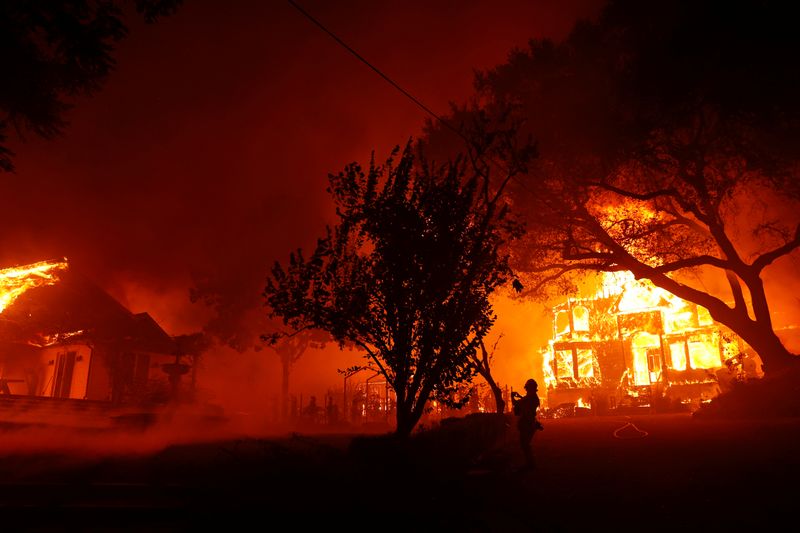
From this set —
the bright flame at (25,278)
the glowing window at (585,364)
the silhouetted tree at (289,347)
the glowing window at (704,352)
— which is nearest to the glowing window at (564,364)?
the glowing window at (585,364)

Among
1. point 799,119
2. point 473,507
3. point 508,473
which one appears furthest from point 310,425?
point 799,119

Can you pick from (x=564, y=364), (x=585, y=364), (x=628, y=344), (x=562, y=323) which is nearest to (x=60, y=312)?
(x=564, y=364)

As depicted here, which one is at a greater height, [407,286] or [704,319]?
[704,319]

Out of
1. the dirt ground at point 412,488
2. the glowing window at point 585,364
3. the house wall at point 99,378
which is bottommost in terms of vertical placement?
the dirt ground at point 412,488

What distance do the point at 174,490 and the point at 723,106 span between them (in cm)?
2057

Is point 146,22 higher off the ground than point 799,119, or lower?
lower

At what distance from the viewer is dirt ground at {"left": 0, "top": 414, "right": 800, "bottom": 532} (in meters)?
7.48

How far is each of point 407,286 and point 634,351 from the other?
112 feet

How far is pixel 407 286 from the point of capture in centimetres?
1132

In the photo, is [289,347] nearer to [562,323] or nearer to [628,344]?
[562,323]

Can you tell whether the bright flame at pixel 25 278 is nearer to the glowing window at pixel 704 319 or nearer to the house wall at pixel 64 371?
the house wall at pixel 64 371

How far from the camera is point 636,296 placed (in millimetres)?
40562

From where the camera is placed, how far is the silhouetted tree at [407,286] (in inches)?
436

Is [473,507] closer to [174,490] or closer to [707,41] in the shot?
[174,490]
